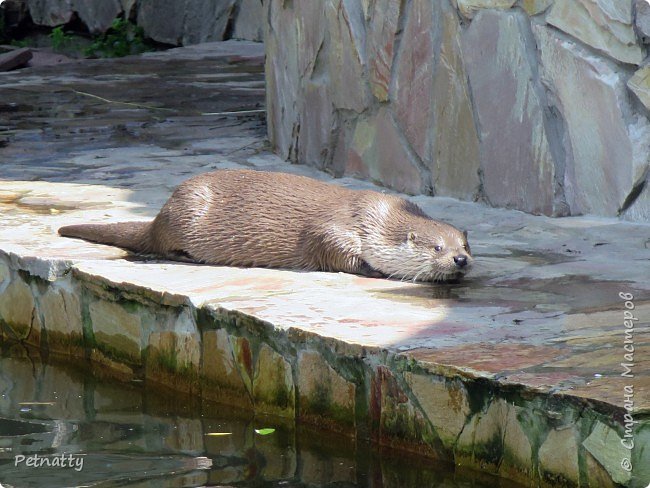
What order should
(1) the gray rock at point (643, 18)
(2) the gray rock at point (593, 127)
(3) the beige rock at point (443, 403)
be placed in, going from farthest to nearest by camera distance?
(2) the gray rock at point (593, 127)
(1) the gray rock at point (643, 18)
(3) the beige rock at point (443, 403)

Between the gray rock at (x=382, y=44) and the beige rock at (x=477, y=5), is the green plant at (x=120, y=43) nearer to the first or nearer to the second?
the gray rock at (x=382, y=44)

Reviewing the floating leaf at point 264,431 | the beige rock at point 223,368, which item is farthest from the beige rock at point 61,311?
the floating leaf at point 264,431

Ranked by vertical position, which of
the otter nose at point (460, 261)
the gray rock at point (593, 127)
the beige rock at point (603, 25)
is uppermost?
the beige rock at point (603, 25)

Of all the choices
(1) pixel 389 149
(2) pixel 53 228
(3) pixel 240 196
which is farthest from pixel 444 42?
(2) pixel 53 228

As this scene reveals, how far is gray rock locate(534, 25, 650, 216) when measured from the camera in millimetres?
5008

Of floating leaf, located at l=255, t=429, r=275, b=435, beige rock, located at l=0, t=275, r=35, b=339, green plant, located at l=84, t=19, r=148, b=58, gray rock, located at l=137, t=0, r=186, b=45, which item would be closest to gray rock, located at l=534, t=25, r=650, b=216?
floating leaf, located at l=255, t=429, r=275, b=435

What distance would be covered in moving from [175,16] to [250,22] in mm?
1094

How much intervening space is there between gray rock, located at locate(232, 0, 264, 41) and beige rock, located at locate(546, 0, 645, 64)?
25.7 ft

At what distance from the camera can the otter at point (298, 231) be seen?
14.5ft

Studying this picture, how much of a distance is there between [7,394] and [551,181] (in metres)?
2.48

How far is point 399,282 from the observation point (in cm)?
441

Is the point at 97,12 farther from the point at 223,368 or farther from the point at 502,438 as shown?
the point at 502,438

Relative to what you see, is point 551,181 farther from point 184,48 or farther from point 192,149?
point 184,48

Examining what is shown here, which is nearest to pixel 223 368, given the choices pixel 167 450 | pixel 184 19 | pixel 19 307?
pixel 167 450
